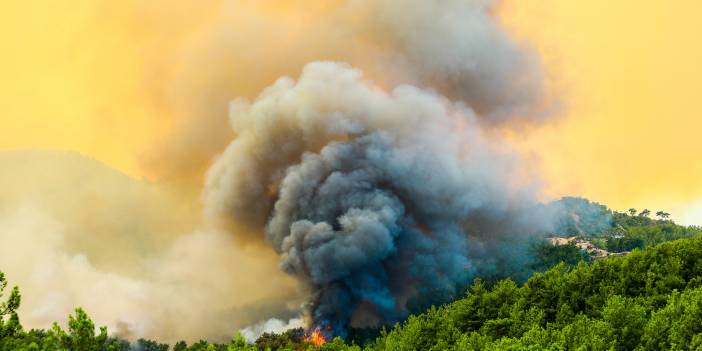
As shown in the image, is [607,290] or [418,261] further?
[418,261]

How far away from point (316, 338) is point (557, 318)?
4702cm

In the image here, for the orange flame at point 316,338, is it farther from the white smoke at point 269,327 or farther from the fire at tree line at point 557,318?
the white smoke at point 269,327

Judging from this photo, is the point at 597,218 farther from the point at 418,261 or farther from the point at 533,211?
the point at 418,261

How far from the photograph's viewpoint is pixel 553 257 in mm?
125500

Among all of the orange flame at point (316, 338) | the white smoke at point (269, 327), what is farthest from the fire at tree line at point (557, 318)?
the white smoke at point (269, 327)

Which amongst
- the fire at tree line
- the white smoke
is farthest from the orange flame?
the white smoke

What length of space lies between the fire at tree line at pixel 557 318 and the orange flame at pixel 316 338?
155 mm

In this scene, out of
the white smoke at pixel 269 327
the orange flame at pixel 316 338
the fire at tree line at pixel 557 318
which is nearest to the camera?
the fire at tree line at pixel 557 318

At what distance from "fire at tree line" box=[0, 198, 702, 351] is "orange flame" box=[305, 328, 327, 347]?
155 millimetres

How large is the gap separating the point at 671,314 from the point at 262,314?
88.3 metres

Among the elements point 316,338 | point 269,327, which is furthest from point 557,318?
point 269,327

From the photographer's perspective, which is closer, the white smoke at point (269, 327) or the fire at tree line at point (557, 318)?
the fire at tree line at point (557, 318)

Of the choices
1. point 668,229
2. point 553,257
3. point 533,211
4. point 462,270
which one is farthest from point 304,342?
point 668,229

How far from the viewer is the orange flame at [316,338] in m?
88.2
